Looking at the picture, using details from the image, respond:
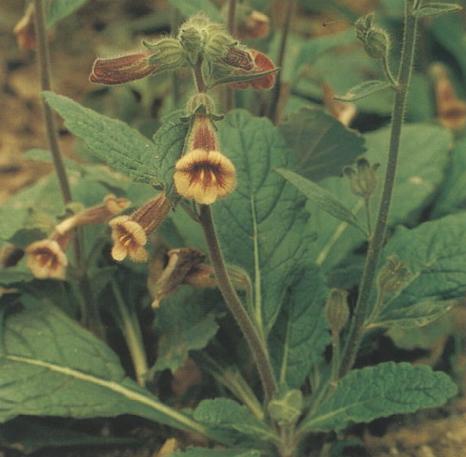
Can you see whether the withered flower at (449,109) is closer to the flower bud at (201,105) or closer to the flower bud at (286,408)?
the flower bud at (286,408)

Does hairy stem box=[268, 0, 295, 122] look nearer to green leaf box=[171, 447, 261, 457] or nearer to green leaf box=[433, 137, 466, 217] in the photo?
green leaf box=[433, 137, 466, 217]

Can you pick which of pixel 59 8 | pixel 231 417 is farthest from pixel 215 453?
pixel 59 8

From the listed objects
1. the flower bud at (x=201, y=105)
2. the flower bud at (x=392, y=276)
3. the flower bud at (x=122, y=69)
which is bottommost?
the flower bud at (x=392, y=276)

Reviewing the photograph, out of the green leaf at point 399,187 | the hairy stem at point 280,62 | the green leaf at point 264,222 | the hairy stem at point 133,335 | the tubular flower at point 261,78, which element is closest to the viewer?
the tubular flower at point 261,78

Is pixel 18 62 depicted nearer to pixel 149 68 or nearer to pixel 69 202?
pixel 69 202

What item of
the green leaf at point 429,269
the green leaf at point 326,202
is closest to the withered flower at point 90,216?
the green leaf at point 326,202

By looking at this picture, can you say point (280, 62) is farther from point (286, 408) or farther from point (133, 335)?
point (286, 408)
